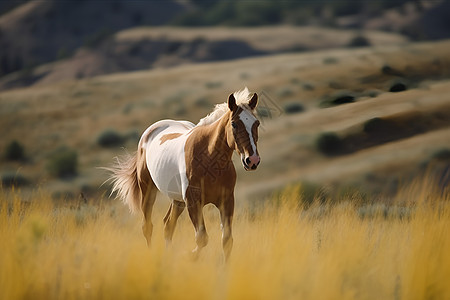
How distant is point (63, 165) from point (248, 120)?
112 feet

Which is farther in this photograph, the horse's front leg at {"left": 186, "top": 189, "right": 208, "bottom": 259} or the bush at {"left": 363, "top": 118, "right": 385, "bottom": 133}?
the bush at {"left": 363, "top": 118, "right": 385, "bottom": 133}

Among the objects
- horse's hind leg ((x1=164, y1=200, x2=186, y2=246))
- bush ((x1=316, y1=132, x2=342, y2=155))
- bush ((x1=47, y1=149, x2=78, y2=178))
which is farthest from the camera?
bush ((x1=47, y1=149, x2=78, y2=178))

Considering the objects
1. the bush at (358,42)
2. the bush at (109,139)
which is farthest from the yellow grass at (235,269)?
the bush at (358,42)

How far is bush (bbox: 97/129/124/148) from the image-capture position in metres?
44.7

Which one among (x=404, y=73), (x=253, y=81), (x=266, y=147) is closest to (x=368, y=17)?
(x=253, y=81)

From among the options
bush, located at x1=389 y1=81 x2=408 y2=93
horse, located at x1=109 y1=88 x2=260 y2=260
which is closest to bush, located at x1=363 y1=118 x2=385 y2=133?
bush, located at x1=389 y1=81 x2=408 y2=93

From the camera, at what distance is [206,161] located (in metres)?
6.80

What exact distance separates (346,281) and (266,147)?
2736 cm

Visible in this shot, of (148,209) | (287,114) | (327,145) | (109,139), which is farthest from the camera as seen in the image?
(109,139)

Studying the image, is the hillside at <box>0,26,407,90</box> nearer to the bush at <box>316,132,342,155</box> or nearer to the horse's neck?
the bush at <box>316,132,342,155</box>

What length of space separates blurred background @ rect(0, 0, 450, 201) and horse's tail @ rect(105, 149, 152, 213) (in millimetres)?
1229

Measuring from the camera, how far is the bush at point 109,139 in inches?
1759

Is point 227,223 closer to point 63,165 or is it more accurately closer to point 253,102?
point 253,102

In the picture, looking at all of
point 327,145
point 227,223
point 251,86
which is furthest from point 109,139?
point 227,223
